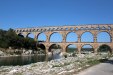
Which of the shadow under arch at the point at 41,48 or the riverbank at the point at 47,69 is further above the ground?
the shadow under arch at the point at 41,48

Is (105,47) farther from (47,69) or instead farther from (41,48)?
(47,69)

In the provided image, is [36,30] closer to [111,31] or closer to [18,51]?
[18,51]

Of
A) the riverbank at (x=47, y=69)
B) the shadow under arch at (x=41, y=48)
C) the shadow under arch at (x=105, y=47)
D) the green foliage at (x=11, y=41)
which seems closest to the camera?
the riverbank at (x=47, y=69)

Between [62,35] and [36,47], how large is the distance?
11.4 meters

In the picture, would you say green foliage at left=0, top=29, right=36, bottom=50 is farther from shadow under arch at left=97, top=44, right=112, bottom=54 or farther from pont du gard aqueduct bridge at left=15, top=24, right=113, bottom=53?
shadow under arch at left=97, top=44, right=112, bottom=54

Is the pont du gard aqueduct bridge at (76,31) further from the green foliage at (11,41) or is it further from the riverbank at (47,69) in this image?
the riverbank at (47,69)

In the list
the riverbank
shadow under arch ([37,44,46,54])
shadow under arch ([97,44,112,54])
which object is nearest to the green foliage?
shadow under arch ([37,44,46,54])

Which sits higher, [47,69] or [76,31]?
[76,31]

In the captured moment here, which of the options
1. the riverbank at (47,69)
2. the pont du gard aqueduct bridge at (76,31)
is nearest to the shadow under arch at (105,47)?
the pont du gard aqueduct bridge at (76,31)

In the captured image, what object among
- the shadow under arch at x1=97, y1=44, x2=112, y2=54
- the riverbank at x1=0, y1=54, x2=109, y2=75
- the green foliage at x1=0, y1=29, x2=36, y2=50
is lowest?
the riverbank at x1=0, y1=54, x2=109, y2=75

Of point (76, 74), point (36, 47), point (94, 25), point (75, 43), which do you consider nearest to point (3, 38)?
point (36, 47)

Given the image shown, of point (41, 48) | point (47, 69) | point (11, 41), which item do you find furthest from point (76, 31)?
point (47, 69)

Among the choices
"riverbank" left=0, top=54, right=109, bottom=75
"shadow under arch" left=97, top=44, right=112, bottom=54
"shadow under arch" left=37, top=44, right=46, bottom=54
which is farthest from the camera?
"shadow under arch" left=37, top=44, right=46, bottom=54

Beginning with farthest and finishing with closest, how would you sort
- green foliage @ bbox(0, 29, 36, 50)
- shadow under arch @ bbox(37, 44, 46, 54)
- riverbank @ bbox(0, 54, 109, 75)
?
shadow under arch @ bbox(37, 44, 46, 54) → green foliage @ bbox(0, 29, 36, 50) → riverbank @ bbox(0, 54, 109, 75)
